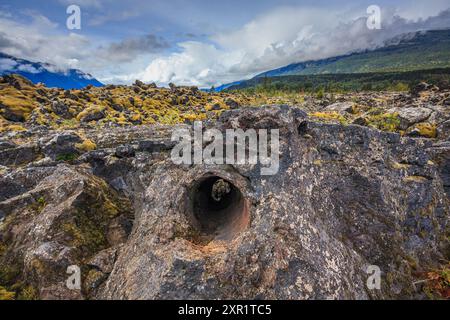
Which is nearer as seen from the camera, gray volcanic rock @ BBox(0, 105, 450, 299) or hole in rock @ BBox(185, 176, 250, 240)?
gray volcanic rock @ BBox(0, 105, 450, 299)

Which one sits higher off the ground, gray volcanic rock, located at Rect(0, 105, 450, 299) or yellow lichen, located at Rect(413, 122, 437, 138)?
yellow lichen, located at Rect(413, 122, 437, 138)

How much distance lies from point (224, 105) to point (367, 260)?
242 ft

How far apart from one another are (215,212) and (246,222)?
4124mm

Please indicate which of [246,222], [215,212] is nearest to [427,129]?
[215,212]

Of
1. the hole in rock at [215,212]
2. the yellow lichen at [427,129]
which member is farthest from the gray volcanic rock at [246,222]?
the yellow lichen at [427,129]

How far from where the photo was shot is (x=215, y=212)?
48.0 ft

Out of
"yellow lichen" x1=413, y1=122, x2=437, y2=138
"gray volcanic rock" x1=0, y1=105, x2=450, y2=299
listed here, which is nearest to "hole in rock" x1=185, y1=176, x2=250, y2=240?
"gray volcanic rock" x1=0, y1=105, x2=450, y2=299

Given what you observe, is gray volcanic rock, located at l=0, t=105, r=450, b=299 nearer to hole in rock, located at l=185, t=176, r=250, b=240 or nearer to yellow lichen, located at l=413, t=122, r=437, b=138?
hole in rock, located at l=185, t=176, r=250, b=240

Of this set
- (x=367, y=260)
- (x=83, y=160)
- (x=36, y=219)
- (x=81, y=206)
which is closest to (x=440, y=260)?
(x=367, y=260)

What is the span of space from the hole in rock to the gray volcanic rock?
3.8 inches

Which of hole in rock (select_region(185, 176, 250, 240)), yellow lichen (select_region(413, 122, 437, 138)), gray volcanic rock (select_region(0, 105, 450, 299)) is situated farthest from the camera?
yellow lichen (select_region(413, 122, 437, 138))

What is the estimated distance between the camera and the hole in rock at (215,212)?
11.5m

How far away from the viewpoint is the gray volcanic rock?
9273mm

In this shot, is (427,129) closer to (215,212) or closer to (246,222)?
(215,212)
